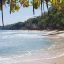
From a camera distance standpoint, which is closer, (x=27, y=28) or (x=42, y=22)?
(x=42, y=22)

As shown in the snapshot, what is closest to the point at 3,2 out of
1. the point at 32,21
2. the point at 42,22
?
the point at 42,22

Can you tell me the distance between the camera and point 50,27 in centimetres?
9562

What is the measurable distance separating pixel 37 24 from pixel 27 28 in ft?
47.6

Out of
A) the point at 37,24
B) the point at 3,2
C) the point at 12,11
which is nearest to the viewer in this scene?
the point at 3,2

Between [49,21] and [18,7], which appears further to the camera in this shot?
[49,21]

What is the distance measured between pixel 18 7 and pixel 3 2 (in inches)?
33.3

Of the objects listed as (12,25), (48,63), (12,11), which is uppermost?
(12,11)

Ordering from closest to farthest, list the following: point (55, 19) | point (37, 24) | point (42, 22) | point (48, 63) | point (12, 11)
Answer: point (12, 11) → point (48, 63) → point (55, 19) → point (42, 22) → point (37, 24)

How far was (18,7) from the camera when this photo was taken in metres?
10.8

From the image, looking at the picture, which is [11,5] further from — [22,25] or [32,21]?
[22,25]

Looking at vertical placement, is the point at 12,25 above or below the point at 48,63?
below

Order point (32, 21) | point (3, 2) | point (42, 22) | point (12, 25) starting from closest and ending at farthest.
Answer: point (3, 2), point (42, 22), point (32, 21), point (12, 25)

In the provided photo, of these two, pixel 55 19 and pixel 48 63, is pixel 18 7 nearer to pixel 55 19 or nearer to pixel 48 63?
pixel 48 63

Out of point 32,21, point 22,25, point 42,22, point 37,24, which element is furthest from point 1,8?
point 22,25
